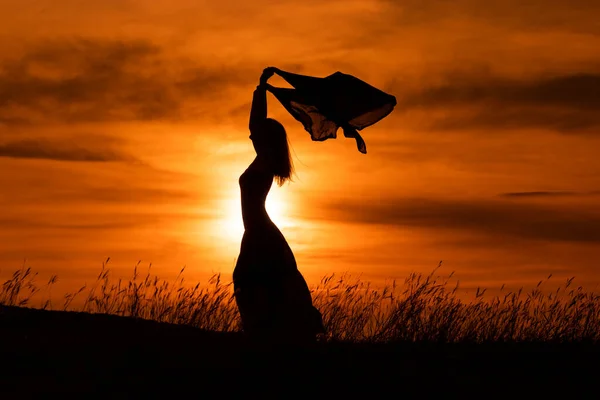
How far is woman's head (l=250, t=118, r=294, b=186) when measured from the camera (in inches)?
377

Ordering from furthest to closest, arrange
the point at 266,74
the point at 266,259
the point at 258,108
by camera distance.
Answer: the point at 266,74, the point at 266,259, the point at 258,108

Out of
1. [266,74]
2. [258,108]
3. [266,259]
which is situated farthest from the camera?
[266,74]

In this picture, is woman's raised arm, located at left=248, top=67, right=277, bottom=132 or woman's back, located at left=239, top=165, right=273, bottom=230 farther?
woman's back, located at left=239, top=165, right=273, bottom=230

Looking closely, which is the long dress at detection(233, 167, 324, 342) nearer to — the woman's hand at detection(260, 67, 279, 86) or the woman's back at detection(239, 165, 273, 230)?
the woman's back at detection(239, 165, 273, 230)

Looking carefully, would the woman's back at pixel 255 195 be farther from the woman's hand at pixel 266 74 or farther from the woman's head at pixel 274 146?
the woman's hand at pixel 266 74

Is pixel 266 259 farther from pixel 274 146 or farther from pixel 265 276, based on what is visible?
pixel 274 146

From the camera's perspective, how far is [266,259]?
9.68 metres

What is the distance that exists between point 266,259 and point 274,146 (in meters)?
1.27

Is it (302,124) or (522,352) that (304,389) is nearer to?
(302,124)

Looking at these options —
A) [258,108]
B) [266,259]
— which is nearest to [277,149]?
[258,108]

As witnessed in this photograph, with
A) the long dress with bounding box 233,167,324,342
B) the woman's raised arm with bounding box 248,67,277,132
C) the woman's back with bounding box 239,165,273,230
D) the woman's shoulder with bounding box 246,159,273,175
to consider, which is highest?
the woman's raised arm with bounding box 248,67,277,132

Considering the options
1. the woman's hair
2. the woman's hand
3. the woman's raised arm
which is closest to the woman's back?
the woman's hair

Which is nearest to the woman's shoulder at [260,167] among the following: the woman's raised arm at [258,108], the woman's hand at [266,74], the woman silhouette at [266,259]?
the woman silhouette at [266,259]

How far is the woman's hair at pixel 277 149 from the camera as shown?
9.59 m
